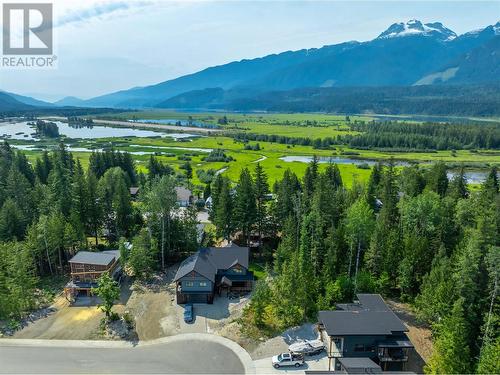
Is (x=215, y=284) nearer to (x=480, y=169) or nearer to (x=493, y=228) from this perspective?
(x=493, y=228)

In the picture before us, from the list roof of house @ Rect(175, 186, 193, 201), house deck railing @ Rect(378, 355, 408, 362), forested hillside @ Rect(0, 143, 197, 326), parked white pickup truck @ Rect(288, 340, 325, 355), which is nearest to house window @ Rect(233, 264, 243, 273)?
forested hillside @ Rect(0, 143, 197, 326)

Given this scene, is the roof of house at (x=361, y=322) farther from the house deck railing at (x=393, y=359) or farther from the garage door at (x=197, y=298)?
the garage door at (x=197, y=298)

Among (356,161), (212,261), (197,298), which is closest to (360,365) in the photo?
(197,298)

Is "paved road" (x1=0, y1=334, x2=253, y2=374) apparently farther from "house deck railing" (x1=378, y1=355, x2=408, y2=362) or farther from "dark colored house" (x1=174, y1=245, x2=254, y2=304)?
"house deck railing" (x1=378, y1=355, x2=408, y2=362)

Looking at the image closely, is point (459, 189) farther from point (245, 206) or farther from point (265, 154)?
point (265, 154)

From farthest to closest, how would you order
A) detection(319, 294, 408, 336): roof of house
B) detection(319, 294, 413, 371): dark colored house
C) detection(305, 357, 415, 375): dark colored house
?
1. detection(319, 294, 408, 336): roof of house
2. detection(319, 294, 413, 371): dark colored house
3. detection(305, 357, 415, 375): dark colored house

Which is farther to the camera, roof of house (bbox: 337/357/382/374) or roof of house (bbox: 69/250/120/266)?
roof of house (bbox: 69/250/120/266)

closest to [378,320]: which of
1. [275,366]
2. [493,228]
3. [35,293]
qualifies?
[275,366]
